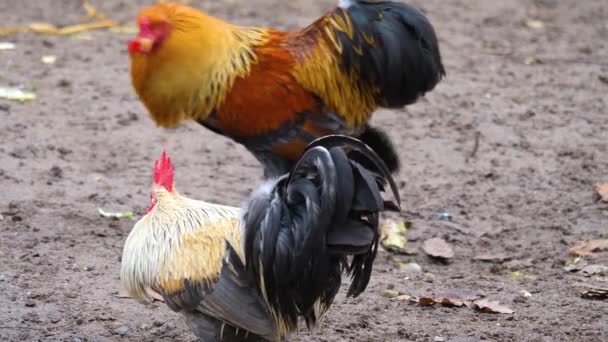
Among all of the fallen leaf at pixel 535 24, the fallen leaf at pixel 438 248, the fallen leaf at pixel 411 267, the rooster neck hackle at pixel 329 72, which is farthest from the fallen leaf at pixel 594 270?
the fallen leaf at pixel 535 24

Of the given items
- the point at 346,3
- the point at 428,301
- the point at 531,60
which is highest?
the point at 346,3

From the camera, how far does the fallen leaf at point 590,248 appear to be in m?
5.85

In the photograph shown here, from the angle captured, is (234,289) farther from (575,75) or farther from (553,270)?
A: (575,75)

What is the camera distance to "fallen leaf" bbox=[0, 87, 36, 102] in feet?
25.8

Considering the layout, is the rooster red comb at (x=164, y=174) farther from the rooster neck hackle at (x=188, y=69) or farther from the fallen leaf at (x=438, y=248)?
the fallen leaf at (x=438, y=248)

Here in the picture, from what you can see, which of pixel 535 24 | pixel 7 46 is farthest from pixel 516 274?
pixel 7 46

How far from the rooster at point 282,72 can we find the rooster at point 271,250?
2.43 feet

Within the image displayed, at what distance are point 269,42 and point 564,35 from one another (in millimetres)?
5867

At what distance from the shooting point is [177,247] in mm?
4383

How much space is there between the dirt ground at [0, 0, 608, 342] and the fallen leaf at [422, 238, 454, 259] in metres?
0.06

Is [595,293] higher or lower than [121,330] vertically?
higher


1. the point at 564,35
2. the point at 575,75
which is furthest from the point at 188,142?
the point at 564,35

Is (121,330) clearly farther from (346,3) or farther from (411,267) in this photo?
(346,3)

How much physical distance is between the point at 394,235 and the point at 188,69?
77.2 inches
